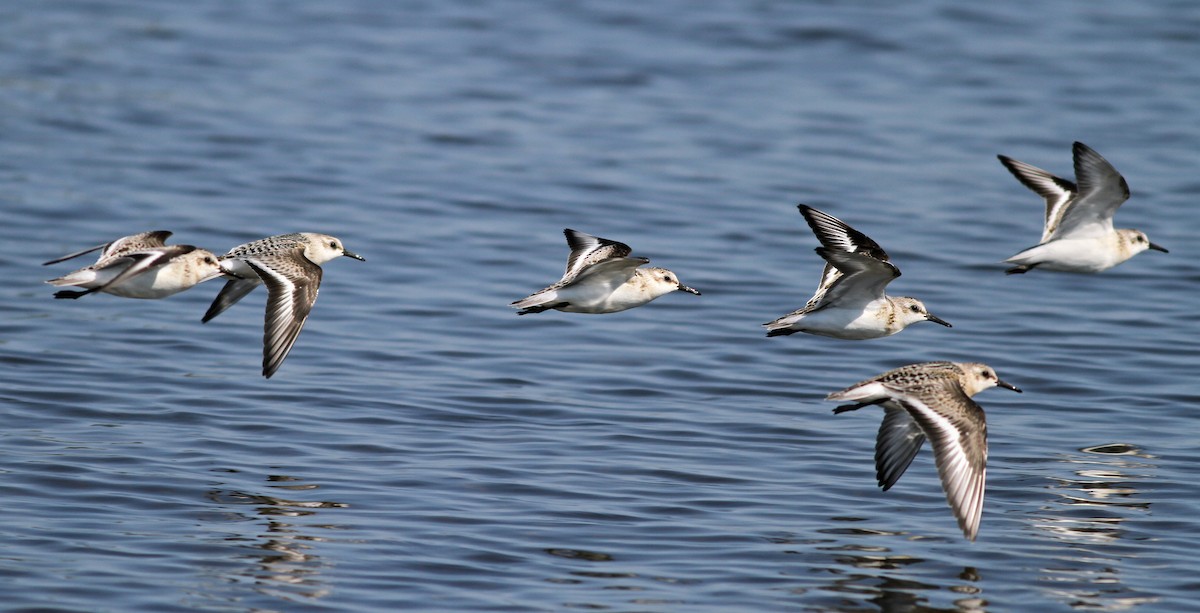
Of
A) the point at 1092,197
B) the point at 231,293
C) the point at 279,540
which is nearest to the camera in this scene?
the point at 279,540

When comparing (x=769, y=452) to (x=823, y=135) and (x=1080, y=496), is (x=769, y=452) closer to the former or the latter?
(x=1080, y=496)

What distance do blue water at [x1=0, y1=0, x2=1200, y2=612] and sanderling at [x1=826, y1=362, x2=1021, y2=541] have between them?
1.68ft

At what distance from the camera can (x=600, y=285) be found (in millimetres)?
10664

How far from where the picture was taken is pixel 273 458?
1134 centimetres

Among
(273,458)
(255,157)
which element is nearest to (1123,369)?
(273,458)

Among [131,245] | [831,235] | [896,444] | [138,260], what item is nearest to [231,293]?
[131,245]

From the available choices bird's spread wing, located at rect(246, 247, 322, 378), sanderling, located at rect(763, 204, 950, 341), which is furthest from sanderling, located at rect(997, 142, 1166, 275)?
bird's spread wing, located at rect(246, 247, 322, 378)

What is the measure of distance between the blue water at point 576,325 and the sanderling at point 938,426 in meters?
0.51

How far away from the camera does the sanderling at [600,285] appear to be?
10.4 metres

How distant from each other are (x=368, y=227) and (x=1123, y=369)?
886cm

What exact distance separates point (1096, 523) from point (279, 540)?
5.51 meters

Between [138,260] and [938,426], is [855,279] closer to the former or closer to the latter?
[938,426]

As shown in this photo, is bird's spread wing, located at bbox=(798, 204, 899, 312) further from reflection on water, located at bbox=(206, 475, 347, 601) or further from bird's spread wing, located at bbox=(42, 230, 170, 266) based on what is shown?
bird's spread wing, located at bbox=(42, 230, 170, 266)

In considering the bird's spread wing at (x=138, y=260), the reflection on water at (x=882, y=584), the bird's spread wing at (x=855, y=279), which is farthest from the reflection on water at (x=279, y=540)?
the bird's spread wing at (x=855, y=279)
